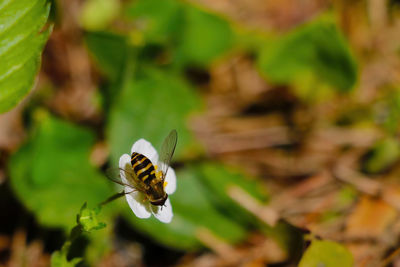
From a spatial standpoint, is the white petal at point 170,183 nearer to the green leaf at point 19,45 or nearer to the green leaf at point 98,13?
the green leaf at point 19,45

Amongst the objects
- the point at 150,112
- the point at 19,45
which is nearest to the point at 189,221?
the point at 150,112

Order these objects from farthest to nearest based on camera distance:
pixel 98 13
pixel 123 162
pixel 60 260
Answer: pixel 98 13 < pixel 123 162 < pixel 60 260

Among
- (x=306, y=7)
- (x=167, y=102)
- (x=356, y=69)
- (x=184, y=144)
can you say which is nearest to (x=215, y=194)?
(x=184, y=144)

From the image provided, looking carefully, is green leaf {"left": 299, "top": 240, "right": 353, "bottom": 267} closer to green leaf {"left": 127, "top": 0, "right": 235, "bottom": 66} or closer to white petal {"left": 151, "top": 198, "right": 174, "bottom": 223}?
white petal {"left": 151, "top": 198, "right": 174, "bottom": 223}

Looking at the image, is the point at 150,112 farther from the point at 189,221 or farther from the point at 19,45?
the point at 19,45

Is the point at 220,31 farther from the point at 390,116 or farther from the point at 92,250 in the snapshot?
the point at 92,250

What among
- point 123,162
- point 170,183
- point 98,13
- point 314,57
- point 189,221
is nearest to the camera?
point 123,162
